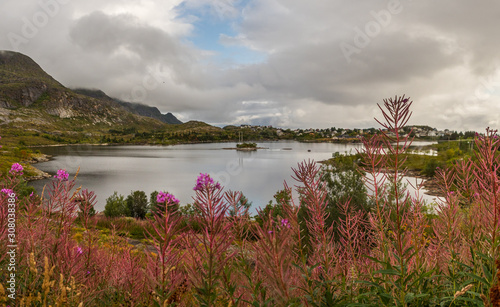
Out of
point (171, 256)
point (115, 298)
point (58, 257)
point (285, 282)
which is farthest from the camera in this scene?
point (115, 298)

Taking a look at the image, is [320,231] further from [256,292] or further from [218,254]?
[218,254]

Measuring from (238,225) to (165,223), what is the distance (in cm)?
92

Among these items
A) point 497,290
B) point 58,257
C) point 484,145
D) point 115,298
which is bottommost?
point 115,298

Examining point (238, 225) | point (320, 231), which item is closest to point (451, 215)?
point (320, 231)

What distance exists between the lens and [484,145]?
5.12 ft

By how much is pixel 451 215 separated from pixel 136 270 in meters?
2.74

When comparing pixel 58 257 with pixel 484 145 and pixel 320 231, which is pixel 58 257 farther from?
pixel 484 145

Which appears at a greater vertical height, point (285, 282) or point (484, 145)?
point (484, 145)

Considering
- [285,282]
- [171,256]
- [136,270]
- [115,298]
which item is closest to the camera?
[285,282]

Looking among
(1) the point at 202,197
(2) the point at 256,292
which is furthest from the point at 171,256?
(2) the point at 256,292

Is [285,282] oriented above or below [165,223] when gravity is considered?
below

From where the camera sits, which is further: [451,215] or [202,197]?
[451,215]

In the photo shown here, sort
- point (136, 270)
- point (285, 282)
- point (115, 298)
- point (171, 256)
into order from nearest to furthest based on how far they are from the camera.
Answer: point (285, 282)
point (171, 256)
point (136, 270)
point (115, 298)

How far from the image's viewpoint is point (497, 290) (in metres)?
1.36
